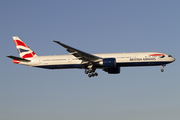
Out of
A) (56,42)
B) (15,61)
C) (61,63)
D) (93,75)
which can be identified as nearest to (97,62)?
(93,75)

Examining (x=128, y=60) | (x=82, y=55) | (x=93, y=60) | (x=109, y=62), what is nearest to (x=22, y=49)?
(x=82, y=55)

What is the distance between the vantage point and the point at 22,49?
199 feet

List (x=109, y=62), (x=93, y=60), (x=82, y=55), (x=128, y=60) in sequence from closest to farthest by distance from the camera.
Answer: (x=109, y=62)
(x=82, y=55)
(x=128, y=60)
(x=93, y=60)

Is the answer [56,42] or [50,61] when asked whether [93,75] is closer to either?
→ [50,61]

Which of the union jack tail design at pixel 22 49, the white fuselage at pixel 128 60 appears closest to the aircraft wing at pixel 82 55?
the white fuselage at pixel 128 60

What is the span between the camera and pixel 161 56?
172 feet

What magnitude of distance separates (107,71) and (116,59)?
788 cm

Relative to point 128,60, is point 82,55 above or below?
above

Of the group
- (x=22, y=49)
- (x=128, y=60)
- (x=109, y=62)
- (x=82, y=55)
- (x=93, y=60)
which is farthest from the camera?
(x=22, y=49)

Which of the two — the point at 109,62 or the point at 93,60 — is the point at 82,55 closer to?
the point at 93,60

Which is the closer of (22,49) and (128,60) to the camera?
(128,60)

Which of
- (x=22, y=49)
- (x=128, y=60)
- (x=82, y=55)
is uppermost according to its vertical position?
(x=22, y=49)

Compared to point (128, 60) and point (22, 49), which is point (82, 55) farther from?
point (22, 49)

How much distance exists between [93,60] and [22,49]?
16.9 m
